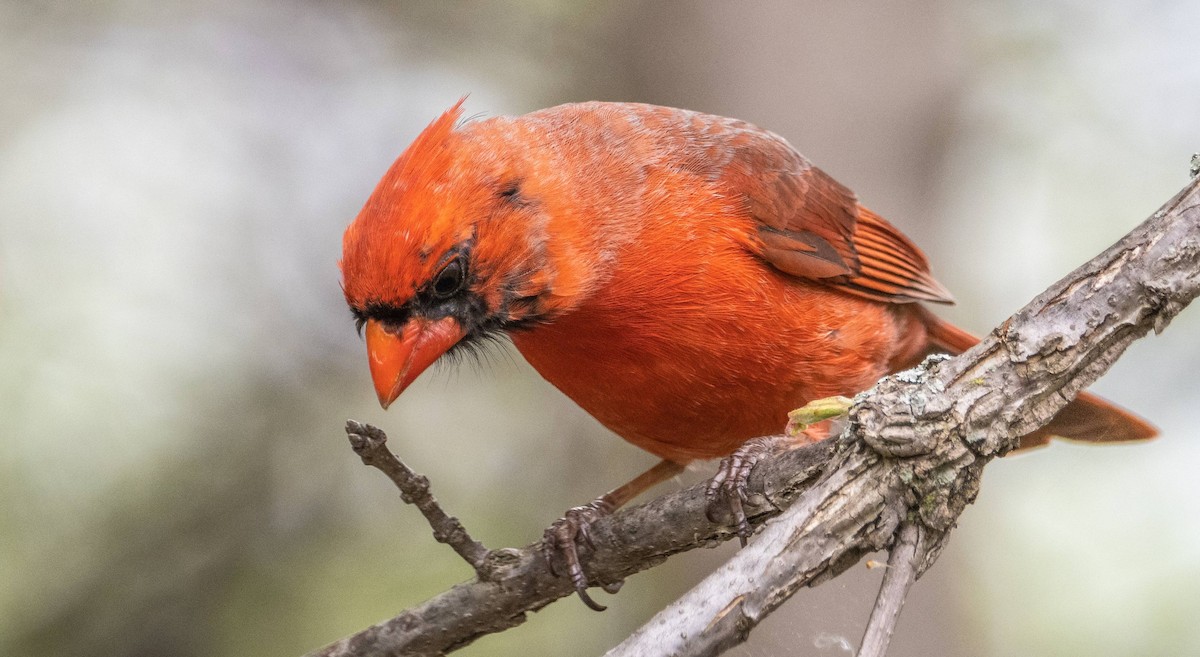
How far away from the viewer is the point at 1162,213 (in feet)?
7.56

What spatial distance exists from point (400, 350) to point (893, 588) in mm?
1456

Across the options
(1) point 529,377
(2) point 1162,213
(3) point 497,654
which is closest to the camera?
(2) point 1162,213

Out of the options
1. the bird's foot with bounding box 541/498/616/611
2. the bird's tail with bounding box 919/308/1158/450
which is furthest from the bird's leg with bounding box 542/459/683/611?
the bird's tail with bounding box 919/308/1158/450

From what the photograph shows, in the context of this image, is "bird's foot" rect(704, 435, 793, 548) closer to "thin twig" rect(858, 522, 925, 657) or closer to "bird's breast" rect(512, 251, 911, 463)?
"bird's breast" rect(512, 251, 911, 463)

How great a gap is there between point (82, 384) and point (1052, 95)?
196 inches

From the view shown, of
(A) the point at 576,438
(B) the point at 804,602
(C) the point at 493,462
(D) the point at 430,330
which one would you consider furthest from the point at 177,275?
(B) the point at 804,602

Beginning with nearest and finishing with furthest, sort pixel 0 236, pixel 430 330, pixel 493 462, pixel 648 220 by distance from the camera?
pixel 430 330 → pixel 648 220 → pixel 0 236 → pixel 493 462

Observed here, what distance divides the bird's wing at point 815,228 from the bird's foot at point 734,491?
0.83 meters

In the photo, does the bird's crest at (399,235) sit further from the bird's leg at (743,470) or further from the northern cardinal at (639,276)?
the bird's leg at (743,470)

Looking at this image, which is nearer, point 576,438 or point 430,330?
point 430,330

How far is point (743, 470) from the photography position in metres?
2.98

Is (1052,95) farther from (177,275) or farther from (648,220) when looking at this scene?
(177,275)

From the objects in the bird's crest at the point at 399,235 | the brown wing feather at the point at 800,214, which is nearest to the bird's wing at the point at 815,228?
the brown wing feather at the point at 800,214

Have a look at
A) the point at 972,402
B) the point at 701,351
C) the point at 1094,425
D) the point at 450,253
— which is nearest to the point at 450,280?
the point at 450,253
